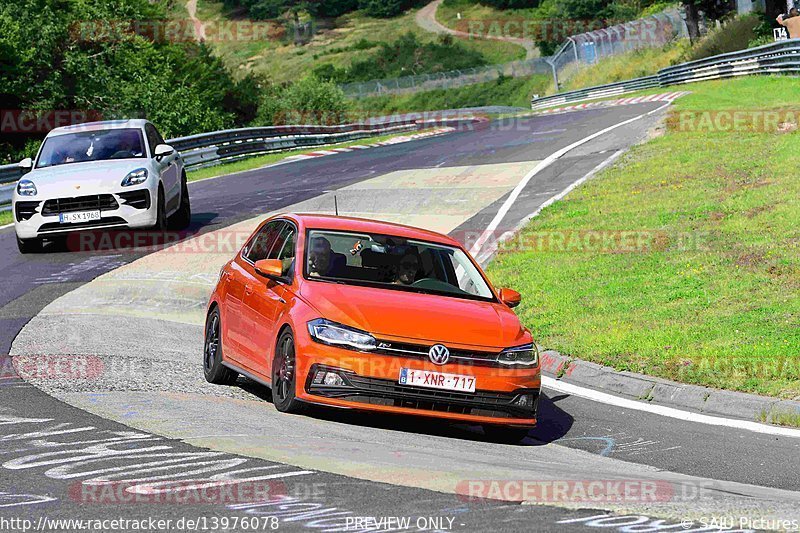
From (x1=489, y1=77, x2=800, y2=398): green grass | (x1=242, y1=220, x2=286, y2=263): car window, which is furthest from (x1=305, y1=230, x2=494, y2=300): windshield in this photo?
(x1=489, y1=77, x2=800, y2=398): green grass

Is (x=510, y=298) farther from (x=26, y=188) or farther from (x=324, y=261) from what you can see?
(x=26, y=188)

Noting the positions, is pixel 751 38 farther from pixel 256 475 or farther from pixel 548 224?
pixel 256 475

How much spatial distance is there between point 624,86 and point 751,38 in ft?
23.4

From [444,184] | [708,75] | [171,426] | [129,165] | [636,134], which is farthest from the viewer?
[708,75]

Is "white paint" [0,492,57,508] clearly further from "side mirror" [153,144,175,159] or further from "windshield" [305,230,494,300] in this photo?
"side mirror" [153,144,175,159]

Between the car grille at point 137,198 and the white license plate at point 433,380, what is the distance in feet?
36.9

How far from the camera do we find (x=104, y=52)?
54219 millimetres

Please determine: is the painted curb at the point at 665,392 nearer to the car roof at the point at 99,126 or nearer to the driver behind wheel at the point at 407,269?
the driver behind wheel at the point at 407,269

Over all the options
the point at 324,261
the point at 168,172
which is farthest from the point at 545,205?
the point at 324,261

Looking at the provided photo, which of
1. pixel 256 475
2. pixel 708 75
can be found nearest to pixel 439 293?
pixel 256 475

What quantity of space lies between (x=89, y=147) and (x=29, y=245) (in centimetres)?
180

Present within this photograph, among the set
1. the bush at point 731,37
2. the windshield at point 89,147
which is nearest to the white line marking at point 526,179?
the windshield at point 89,147

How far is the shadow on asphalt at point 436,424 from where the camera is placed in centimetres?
926

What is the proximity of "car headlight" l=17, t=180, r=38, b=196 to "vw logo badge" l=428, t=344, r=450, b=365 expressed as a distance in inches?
454
